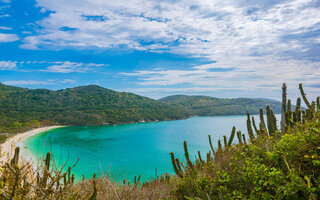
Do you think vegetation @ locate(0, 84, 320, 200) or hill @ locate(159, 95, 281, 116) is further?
hill @ locate(159, 95, 281, 116)

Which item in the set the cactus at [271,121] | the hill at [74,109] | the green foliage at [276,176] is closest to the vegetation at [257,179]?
the green foliage at [276,176]

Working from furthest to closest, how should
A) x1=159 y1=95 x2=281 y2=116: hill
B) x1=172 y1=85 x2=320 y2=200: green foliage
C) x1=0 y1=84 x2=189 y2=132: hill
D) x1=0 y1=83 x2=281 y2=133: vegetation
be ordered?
x1=159 y1=95 x2=281 y2=116: hill < x1=0 y1=84 x2=189 y2=132: hill < x1=0 y1=83 x2=281 y2=133: vegetation < x1=172 y1=85 x2=320 y2=200: green foliage

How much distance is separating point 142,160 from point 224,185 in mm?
28235

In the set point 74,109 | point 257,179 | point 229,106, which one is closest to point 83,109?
Answer: point 74,109

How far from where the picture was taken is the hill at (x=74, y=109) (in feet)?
201

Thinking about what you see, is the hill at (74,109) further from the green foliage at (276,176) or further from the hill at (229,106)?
the green foliage at (276,176)

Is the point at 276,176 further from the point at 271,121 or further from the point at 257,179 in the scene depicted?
the point at 271,121

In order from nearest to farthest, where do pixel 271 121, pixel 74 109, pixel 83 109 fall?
pixel 271 121
pixel 74 109
pixel 83 109

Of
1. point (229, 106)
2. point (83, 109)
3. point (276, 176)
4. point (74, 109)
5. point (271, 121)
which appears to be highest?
point (271, 121)

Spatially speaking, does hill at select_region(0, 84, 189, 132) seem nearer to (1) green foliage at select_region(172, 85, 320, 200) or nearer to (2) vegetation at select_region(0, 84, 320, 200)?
(2) vegetation at select_region(0, 84, 320, 200)

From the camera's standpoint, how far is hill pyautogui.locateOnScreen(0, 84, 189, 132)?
61328mm

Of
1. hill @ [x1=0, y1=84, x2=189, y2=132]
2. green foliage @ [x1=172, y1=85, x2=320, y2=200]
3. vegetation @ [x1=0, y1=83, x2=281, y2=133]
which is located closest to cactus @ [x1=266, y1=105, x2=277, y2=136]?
green foliage @ [x1=172, y1=85, x2=320, y2=200]

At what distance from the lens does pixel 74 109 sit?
83062 millimetres

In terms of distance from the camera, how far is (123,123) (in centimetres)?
8044
